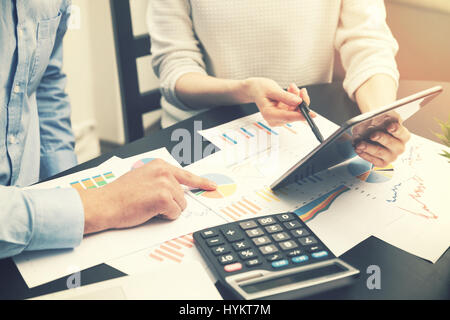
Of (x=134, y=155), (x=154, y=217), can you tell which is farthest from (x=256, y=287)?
(x=134, y=155)

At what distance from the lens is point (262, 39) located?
3.41 ft

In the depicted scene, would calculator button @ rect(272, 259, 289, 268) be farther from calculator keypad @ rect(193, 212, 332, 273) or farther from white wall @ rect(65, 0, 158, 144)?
white wall @ rect(65, 0, 158, 144)

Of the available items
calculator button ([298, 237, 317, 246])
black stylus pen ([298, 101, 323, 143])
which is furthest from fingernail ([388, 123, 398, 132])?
calculator button ([298, 237, 317, 246])

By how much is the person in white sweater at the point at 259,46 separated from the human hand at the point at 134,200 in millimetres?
336

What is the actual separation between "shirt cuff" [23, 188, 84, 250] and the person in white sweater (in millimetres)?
437

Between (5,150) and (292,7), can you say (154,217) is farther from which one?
(292,7)

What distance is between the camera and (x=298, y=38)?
3.45ft

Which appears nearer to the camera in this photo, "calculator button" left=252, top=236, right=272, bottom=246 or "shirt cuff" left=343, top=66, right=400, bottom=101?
"calculator button" left=252, top=236, right=272, bottom=246

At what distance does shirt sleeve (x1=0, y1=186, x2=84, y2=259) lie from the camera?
0.52 meters

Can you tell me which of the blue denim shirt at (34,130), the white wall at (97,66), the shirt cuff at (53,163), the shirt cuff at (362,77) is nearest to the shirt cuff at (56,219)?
the blue denim shirt at (34,130)

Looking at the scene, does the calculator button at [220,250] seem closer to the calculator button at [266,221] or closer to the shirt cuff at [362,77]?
the calculator button at [266,221]

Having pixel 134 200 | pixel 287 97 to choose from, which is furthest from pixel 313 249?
pixel 287 97

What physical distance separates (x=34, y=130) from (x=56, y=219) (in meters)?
0.38

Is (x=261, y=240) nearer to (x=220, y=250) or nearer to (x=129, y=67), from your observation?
(x=220, y=250)
